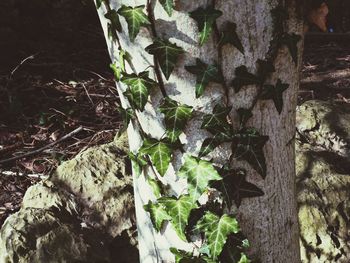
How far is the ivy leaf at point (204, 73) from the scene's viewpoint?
4.51ft

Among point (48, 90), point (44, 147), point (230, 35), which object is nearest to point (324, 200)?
point (230, 35)

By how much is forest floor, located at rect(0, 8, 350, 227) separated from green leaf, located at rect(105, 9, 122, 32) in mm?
1901

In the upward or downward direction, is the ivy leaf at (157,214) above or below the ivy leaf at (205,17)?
below

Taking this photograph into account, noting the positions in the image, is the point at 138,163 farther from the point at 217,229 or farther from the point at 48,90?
the point at 48,90

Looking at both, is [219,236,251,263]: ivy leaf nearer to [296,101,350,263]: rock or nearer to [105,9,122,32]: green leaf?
[105,9,122,32]: green leaf

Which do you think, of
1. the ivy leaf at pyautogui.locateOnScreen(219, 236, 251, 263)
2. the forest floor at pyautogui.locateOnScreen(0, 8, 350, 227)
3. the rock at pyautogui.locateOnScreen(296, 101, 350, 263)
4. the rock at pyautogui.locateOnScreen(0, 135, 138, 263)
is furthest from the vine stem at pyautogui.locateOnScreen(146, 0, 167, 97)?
the forest floor at pyautogui.locateOnScreen(0, 8, 350, 227)

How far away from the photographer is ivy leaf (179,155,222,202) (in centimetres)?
145

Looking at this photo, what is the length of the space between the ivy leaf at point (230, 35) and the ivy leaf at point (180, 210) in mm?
502

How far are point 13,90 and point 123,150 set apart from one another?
5.85 ft

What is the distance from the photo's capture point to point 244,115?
1444 mm

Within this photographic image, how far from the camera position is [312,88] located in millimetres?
5039

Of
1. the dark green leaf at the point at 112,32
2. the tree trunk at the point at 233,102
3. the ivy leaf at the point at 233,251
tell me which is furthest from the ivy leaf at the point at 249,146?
the dark green leaf at the point at 112,32

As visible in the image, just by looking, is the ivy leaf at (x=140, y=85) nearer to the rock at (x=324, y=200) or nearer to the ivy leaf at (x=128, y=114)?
the ivy leaf at (x=128, y=114)

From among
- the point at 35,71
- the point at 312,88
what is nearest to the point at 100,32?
the point at 35,71
